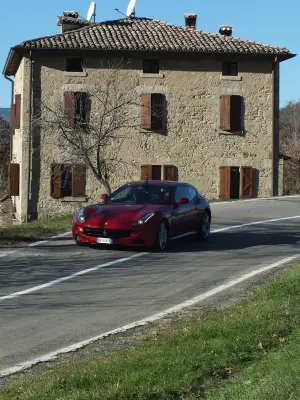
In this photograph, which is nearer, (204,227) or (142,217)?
(142,217)

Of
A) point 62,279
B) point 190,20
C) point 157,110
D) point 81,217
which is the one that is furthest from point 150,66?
point 62,279

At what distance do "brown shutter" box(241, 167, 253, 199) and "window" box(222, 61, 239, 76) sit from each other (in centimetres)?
476

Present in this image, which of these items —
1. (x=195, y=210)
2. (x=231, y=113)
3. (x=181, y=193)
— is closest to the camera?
(x=181, y=193)

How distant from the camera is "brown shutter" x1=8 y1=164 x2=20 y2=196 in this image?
130ft

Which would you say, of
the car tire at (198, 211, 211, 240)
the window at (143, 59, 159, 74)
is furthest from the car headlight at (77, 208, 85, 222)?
the window at (143, 59, 159, 74)

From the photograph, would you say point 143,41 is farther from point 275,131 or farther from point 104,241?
point 104,241

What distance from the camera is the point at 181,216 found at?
17.1m

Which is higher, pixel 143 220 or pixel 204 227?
pixel 143 220

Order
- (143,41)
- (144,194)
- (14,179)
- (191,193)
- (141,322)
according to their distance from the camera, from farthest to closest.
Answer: (14,179) < (143,41) < (191,193) < (144,194) < (141,322)

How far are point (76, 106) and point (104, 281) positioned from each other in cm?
2626

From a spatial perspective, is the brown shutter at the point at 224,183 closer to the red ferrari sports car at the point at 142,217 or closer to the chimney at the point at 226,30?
the chimney at the point at 226,30

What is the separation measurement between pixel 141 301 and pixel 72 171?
1105 inches

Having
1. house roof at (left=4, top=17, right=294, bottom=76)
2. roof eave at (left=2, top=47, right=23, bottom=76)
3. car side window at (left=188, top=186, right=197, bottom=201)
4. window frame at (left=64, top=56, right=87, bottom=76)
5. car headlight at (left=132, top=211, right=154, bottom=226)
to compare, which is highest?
house roof at (left=4, top=17, right=294, bottom=76)

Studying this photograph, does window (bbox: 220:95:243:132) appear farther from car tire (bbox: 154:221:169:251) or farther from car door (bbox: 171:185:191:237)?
car tire (bbox: 154:221:169:251)
